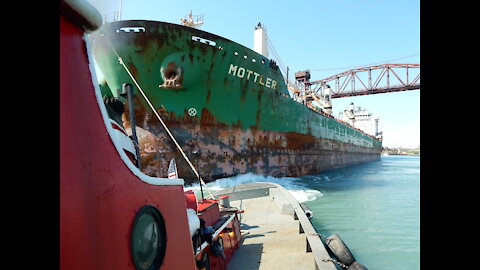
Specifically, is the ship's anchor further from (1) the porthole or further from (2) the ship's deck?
(1) the porthole

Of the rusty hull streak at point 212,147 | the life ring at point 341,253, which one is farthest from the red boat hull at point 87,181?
the rusty hull streak at point 212,147

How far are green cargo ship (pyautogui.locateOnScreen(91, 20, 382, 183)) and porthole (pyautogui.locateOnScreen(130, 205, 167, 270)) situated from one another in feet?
37.2

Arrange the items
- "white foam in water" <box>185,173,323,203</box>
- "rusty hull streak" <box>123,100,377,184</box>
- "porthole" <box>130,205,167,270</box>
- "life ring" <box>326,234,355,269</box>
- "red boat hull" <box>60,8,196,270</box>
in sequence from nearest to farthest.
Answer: "red boat hull" <box>60,8,196,270</box> → "porthole" <box>130,205,167,270</box> → "life ring" <box>326,234,355,269</box> → "rusty hull streak" <box>123,100,377,184</box> → "white foam in water" <box>185,173,323,203</box>

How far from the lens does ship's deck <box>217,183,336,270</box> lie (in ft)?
16.0

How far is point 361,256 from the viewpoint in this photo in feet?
22.6

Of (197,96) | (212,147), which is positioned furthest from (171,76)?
(212,147)

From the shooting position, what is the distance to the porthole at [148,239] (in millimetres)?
1763

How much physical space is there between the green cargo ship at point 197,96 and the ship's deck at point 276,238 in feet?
14.3

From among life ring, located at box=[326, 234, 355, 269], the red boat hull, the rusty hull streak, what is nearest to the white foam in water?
the rusty hull streak

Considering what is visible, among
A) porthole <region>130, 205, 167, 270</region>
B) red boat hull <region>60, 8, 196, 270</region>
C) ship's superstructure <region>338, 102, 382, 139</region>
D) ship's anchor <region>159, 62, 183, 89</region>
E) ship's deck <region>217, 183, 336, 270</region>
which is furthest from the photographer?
ship's superstructure <region>338, 102, 382, 139</region>
